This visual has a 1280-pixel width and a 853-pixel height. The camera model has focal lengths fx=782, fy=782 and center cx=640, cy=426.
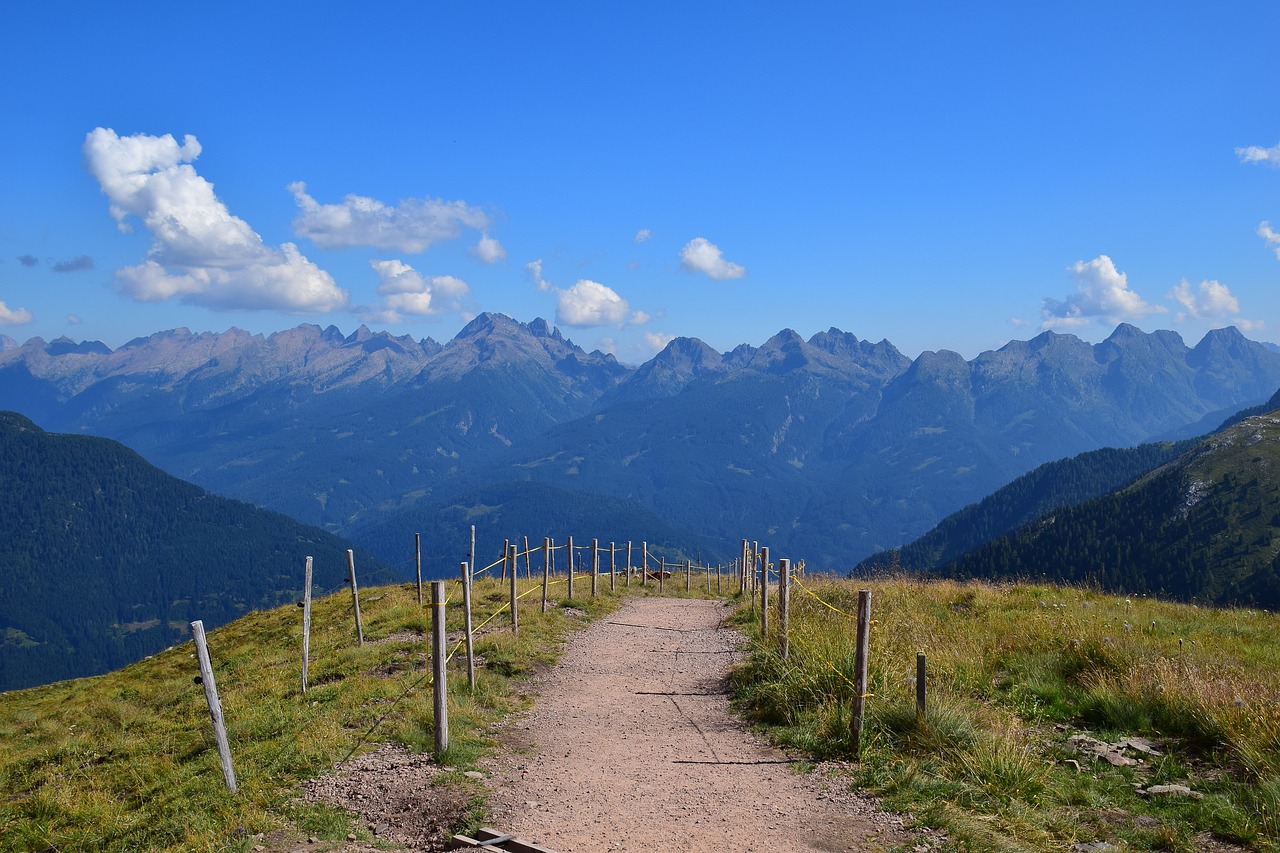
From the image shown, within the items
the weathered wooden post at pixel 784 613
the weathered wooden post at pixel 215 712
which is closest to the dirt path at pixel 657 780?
the weathered wooden post at pixel 784 613

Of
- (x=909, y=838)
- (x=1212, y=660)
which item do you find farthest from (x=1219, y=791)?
(x=1212, y=660)

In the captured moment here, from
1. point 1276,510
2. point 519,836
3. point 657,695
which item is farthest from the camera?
point 1276,510

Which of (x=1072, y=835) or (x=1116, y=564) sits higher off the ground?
(x=1072, y=835)

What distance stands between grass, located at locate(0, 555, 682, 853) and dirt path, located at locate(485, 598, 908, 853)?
795mm

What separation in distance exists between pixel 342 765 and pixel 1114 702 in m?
11.9

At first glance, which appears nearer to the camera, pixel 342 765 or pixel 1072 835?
pixel 1072 835

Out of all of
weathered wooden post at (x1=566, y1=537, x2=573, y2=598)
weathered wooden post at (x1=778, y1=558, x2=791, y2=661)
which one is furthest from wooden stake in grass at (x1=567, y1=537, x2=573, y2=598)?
weathered wooden post at (x1=778, y1=558, x2=791, y2=661)

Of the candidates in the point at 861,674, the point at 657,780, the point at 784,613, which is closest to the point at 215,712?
the point at 657,780

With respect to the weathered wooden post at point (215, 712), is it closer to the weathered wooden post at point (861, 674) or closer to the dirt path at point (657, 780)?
the dirt path at point (657, 780)

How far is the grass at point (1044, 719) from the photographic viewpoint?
9.09 metres

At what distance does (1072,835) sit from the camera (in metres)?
8.75

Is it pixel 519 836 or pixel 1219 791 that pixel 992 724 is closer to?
pixel 1219 791

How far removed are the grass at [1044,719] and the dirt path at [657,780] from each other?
0.81 meters

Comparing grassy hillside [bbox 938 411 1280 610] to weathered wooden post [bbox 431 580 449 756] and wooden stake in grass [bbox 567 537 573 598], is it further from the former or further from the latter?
weathered wooden post [bbox 431 580 449 756]
